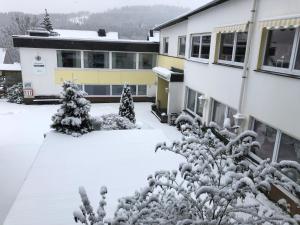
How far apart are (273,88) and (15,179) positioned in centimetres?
921

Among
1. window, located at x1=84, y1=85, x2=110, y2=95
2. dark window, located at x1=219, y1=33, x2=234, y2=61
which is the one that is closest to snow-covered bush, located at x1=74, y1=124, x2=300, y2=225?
dark window, located at x1=219, y1=33, x2=234, y2=61

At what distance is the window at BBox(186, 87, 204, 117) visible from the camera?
14.2 metres

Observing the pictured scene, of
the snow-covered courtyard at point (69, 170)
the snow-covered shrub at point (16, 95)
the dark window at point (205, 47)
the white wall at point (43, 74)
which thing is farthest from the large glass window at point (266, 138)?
the snow-covered shrub at point (16, 95)

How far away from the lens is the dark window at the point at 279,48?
7.27 meters

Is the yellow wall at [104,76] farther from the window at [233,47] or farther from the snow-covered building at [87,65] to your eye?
the window at [233,47]

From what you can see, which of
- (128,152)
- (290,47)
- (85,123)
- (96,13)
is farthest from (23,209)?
(96,13)

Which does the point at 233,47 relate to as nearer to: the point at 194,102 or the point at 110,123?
the point at 194,102

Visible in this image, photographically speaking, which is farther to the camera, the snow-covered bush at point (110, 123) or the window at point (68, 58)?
the window at point (68, 58)

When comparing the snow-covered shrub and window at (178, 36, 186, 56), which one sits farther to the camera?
the snow-covered shrub

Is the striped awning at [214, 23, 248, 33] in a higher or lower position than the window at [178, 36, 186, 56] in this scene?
higher

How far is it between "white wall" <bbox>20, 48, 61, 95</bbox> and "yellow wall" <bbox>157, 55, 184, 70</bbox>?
8331 millimetres

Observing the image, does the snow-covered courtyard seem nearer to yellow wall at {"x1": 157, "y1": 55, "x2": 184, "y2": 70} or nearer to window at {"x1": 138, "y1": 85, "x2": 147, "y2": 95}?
yellow wall at {"x1": 157, "y1": 55, "x2": 184, "y2": 70}

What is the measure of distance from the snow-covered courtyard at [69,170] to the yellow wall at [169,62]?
310 inches

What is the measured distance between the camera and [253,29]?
8484 millimetres
